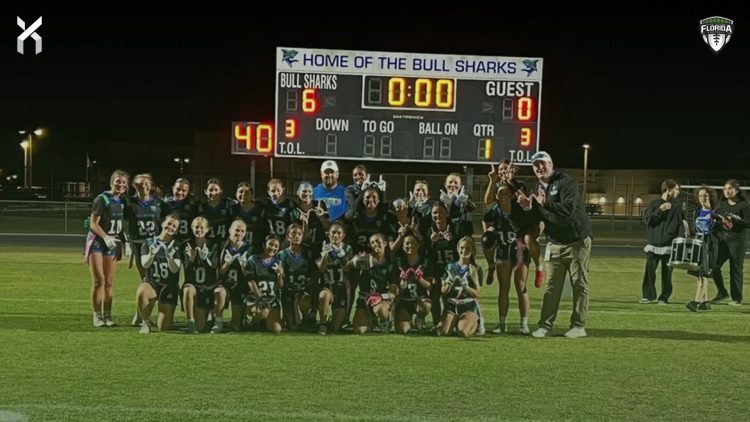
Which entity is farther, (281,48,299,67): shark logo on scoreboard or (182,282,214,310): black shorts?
(281,48,299,67): shark logo on scoreboard

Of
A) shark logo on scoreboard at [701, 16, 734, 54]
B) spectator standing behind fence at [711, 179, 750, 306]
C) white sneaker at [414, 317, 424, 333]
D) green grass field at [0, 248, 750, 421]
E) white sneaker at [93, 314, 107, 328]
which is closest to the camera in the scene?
green grass field at [0, 248, 750, 421]

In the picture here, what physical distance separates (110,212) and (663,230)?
742 cm

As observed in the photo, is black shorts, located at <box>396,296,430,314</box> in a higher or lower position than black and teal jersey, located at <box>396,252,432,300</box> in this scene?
lower

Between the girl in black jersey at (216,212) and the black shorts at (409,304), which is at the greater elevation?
the girl in black jersey at (216,212)

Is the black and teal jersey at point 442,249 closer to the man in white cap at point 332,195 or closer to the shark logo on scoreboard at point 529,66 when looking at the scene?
the man in white cap at point 332,195

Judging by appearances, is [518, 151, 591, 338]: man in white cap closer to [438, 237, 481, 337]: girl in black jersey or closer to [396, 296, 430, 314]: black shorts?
[438, 237, 481, 337]: girl in black jersey

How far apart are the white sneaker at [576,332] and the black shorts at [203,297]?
11.8ft

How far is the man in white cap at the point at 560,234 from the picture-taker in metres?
8.05

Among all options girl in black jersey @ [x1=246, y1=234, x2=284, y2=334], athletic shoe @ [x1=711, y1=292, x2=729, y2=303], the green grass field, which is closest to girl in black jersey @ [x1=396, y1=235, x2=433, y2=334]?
the green grass field

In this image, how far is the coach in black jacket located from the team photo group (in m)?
3.66

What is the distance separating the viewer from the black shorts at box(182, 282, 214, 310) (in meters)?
8.29

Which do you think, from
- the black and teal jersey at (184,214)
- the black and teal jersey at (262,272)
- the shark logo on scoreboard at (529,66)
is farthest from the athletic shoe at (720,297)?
the shark logo on scoreboard at (529,66)

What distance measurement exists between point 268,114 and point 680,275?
61.0 meters

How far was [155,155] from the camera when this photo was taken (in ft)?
290
